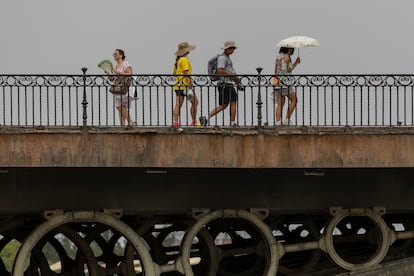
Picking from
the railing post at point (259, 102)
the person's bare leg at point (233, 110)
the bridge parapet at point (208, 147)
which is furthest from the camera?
the person's bare leg at point (233, 110)

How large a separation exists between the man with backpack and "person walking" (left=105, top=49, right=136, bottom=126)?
1.48 metres

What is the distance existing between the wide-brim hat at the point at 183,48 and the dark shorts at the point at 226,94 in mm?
1012

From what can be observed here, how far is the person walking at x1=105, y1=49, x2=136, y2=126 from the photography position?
26406mm

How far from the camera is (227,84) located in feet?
87.2

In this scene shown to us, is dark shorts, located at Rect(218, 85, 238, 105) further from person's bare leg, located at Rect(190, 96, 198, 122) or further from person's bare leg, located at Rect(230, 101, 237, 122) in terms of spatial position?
person's bare leg, located at Rect(190, 96, 198, 122)

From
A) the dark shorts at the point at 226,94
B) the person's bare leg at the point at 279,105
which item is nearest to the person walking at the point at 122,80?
the dark shorts at the point at 226,94

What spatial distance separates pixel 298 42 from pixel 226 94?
7.14ft

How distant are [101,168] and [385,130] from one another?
560 centimetres

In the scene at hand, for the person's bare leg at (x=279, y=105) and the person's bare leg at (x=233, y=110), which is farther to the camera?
the person's bare leg at (x=279, y=105)

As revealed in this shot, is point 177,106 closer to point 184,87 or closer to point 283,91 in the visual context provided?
point 184,87

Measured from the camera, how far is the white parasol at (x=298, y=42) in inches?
1093

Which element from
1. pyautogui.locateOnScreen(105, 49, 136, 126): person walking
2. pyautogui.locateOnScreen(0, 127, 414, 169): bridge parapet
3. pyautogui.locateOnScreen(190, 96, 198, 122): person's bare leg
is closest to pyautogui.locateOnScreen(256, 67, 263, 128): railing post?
pyautogui.locateOnScreen(0, 127, 414, 169): bridge parapet

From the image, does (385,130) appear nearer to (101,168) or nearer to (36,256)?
(101,168)

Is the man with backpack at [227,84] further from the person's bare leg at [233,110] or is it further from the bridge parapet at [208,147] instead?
the bridge parapet at [208,147]
